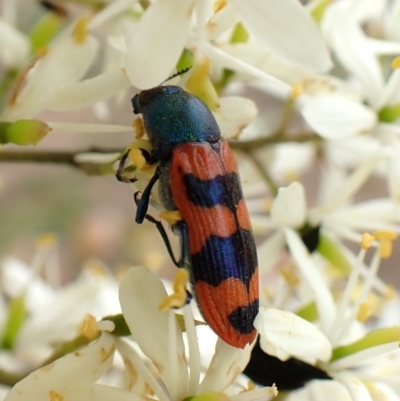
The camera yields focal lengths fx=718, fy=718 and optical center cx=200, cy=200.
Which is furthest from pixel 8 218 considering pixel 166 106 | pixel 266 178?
pixel 166 106

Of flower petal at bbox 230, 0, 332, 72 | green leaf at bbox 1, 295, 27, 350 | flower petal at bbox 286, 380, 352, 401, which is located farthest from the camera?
green leaf at bbox 1, 295, 27, 350

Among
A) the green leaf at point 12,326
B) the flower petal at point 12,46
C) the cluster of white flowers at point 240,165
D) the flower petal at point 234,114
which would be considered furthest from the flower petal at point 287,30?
the green leaf at point 12,326

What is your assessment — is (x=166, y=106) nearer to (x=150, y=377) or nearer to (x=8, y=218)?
(x=150, y=377)

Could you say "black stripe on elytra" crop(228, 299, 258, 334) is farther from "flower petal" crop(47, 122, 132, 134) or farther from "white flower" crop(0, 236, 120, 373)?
"white flower" crop(0, 236, 120, 373)

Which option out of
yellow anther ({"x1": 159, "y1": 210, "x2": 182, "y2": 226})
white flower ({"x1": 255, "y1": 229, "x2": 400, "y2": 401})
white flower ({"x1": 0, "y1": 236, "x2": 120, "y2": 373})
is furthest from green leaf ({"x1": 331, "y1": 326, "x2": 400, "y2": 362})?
white flower ({"x1": 0, "y1": 236, "x2": 120, "y2": 373})

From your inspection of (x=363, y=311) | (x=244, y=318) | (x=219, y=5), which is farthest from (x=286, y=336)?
(x=219, y=5)
